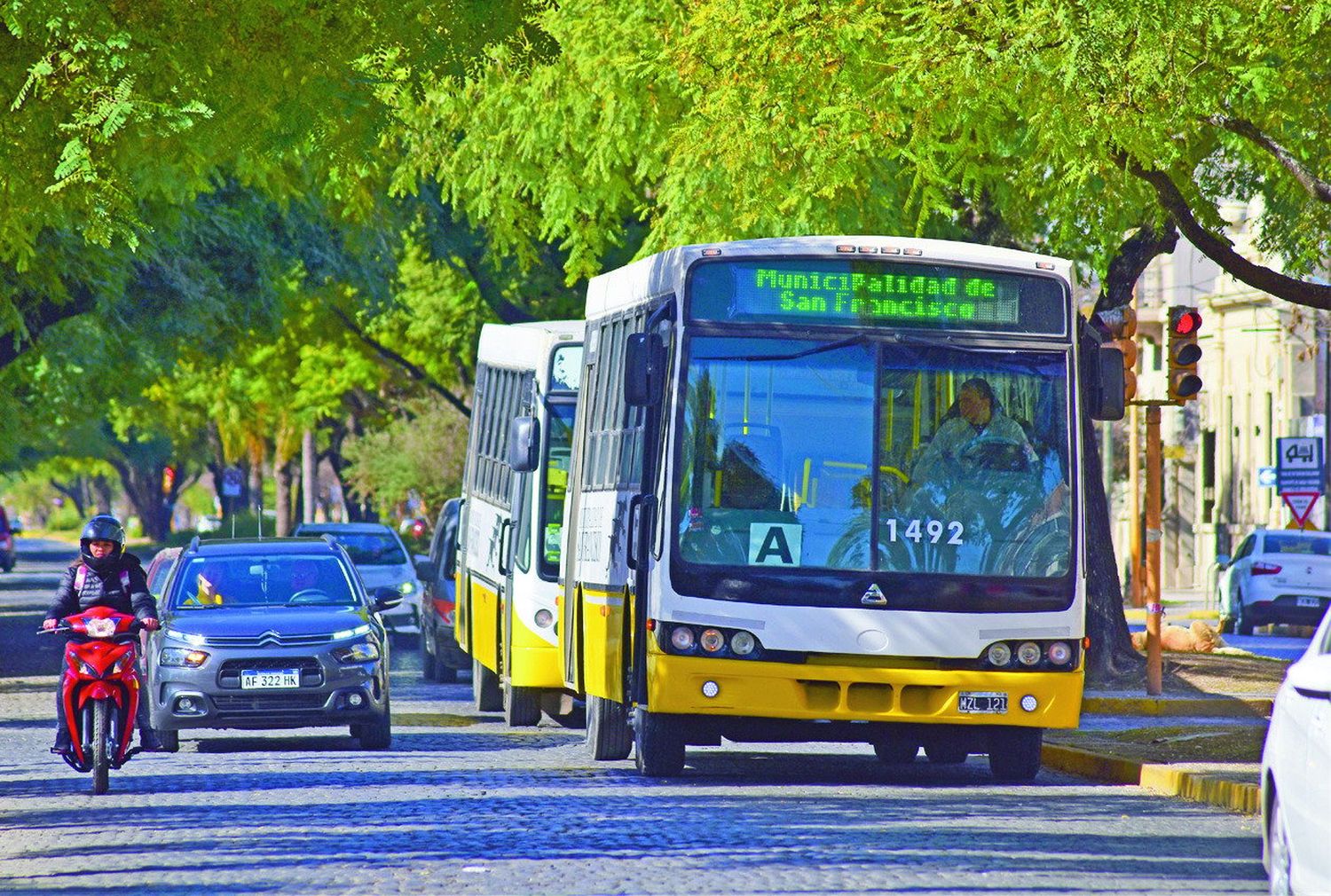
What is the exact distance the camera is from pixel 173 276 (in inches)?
1271

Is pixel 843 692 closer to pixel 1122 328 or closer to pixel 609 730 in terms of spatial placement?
pixel 609 730

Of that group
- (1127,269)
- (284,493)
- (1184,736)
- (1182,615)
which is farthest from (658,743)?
(284,493)

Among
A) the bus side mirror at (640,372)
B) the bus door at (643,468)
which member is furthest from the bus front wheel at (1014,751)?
the bus side mirror at (640,372)

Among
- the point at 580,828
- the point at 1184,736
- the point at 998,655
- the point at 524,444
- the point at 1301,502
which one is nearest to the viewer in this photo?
the point at 580,828

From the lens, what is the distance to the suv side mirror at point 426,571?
2619 centimetres

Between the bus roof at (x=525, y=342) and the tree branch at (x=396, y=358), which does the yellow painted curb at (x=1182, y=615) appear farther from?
the bus roof at (x=525, y=342)

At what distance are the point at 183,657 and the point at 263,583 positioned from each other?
1.29 m

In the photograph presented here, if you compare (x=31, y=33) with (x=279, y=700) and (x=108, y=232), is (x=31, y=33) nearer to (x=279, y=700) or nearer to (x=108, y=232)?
(x=108, y=232)

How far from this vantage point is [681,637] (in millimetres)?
14805

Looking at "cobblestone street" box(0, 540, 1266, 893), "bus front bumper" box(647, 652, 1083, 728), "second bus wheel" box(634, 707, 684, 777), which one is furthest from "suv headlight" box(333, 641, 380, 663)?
"bus front bumper" box(647, 652, 1083, 728)

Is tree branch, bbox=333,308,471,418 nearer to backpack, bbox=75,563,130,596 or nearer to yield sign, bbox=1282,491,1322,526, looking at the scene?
yield sign, bbox=1282,491,1322,526

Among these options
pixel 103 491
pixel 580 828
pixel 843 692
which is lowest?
pixel 580 828

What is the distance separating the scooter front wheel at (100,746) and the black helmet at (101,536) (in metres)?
0.93

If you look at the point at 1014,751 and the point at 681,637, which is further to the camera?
the point at 1014,751
